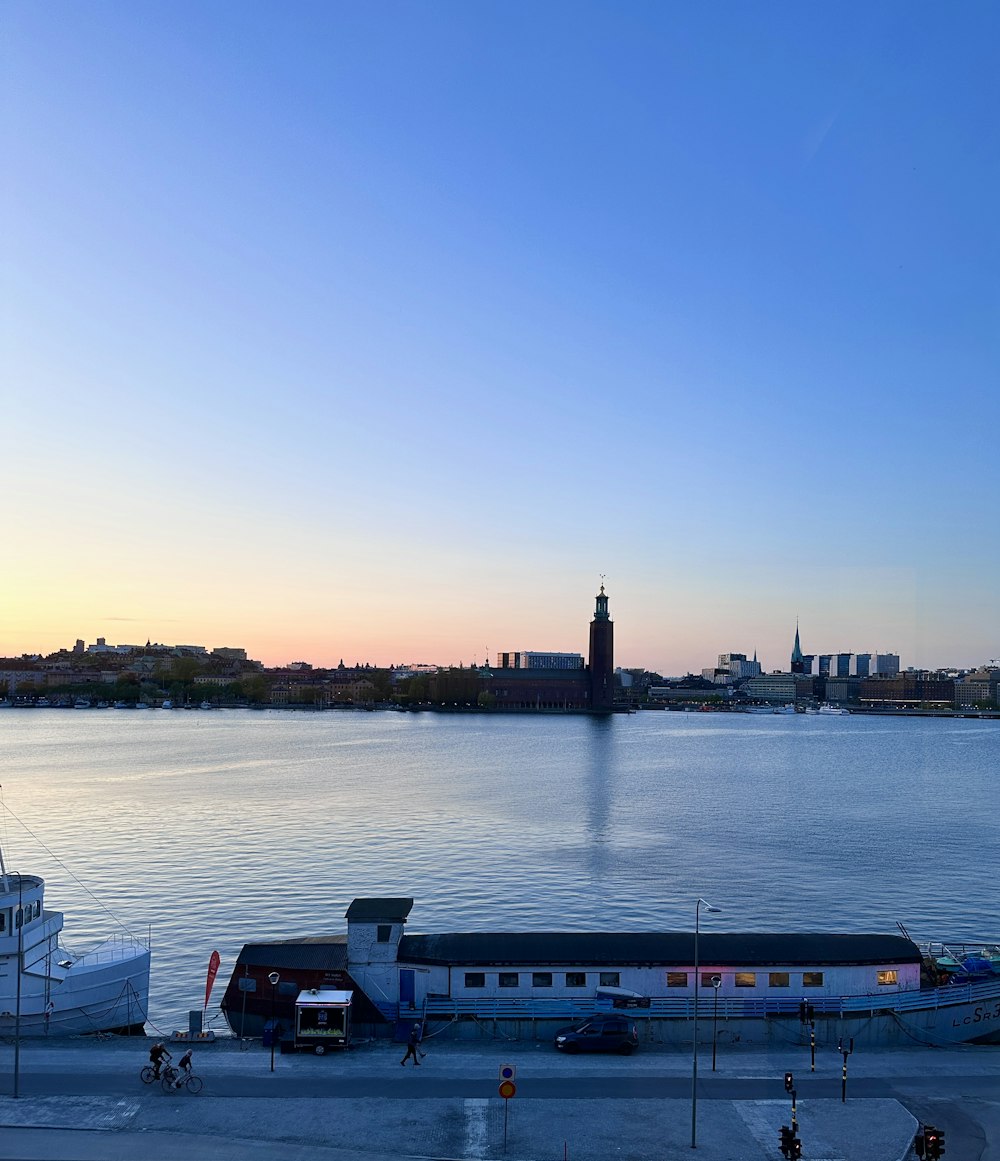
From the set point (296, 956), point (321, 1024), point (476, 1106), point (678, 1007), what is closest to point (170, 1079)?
point (321, 1024)

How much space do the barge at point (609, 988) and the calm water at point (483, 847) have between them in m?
8.79

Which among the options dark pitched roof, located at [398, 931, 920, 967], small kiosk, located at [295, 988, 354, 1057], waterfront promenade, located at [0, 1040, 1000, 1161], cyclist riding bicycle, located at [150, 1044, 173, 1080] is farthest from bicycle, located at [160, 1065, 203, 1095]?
dark pitched roof, located at [398, 931, 920, 967]

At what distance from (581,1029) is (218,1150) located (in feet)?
36.7

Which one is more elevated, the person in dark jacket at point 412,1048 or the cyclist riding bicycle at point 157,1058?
the cyclist riding bicycle at point 157,1058

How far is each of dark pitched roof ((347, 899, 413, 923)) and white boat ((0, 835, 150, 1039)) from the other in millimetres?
8844

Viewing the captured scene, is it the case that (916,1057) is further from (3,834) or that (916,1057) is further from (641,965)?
(3,834)

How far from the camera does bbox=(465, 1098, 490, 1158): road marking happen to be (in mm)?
20875

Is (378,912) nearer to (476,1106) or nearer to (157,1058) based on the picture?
(157,1058)

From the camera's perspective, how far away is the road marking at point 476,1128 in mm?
20875

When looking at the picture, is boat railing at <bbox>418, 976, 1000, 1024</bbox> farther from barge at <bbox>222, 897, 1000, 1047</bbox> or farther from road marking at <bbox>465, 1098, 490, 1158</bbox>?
road marking at <bbox>465, 1098, 490, 1158</bbox>

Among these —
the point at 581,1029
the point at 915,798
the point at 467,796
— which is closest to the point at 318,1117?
the point at 581,1029

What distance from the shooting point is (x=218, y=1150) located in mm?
20312

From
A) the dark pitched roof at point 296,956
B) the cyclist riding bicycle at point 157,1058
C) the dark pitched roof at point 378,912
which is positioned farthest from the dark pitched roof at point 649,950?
the cyclist riding bicycle at point 157,1058

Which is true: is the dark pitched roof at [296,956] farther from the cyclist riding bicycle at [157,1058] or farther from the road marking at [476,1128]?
the road marking at [476,1128]
